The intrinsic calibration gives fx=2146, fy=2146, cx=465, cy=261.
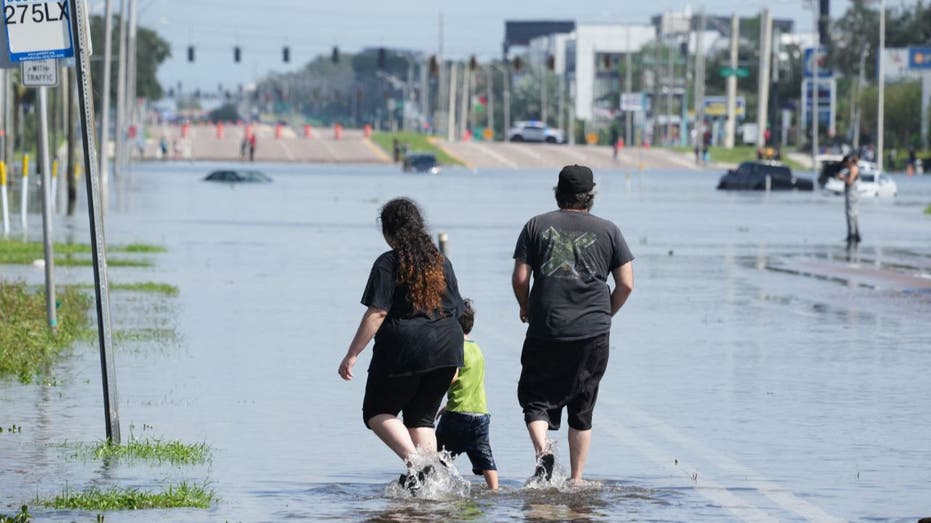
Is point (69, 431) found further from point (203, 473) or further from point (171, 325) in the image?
point (171, 325)

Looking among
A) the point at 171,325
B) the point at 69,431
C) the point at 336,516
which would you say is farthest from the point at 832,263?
the point at 336,516

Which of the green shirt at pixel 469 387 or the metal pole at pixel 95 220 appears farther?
the metal pole at pixel 95 220

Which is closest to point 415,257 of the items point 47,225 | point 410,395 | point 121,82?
point 410,395

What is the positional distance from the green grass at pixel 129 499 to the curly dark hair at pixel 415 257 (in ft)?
4.31

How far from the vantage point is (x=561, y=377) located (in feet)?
32.4

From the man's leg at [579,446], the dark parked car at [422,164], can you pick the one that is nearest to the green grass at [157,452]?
the man's leg at [579,446]

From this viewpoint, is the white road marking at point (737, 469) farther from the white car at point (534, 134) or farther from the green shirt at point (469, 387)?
the white car at point (534, 134)

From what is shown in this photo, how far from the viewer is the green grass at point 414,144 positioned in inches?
5443

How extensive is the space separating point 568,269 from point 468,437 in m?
0.91

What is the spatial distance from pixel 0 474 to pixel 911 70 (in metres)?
145

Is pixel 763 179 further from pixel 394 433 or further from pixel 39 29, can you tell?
pixel 394 433

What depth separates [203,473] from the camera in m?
10.5

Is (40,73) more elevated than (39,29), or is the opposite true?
(39,29)

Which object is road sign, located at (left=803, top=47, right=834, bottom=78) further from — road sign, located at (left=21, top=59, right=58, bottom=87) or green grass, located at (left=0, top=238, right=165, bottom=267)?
road sign, located at (left=21, top=59, right=58, bottom=87)
